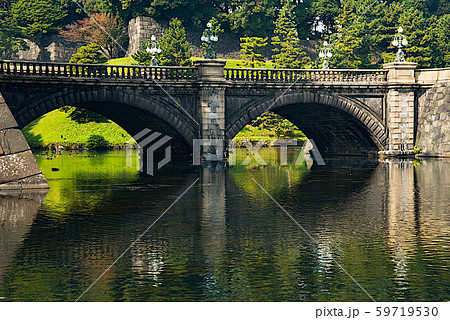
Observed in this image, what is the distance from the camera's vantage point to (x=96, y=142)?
261ft

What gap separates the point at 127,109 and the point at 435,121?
27.1 metres

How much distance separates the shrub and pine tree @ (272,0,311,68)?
35.5 m

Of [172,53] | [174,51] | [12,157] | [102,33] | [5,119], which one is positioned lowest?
[12,157]

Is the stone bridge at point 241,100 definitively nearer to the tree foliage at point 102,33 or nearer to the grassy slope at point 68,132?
the grassy slope at point 68,132

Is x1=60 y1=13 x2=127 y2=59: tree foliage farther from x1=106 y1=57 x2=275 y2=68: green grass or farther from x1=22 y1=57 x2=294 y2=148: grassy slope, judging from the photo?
x1=22 y1=57 x2=294 y2=148: grassy slope

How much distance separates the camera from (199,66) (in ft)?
156

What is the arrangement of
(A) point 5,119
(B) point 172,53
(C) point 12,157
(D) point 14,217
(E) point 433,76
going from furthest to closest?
(B) point 172,53, (E) point 433,76, (A) point 5,119, (C) point 12,157, (D) point 14,217

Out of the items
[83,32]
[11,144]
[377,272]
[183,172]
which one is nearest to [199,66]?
[183,172]

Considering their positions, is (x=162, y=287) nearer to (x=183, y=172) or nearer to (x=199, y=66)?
(x=183, y=172)

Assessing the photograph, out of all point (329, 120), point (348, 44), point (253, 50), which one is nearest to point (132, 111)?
point (329, 120)

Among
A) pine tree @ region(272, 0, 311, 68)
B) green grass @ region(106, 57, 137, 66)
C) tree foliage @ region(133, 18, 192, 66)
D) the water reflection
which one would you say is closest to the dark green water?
the water reflection

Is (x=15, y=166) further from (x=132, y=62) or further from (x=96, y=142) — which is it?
(x=132, y=62)

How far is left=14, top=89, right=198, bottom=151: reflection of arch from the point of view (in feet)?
138

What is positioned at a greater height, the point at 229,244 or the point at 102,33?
the point at 102,33
